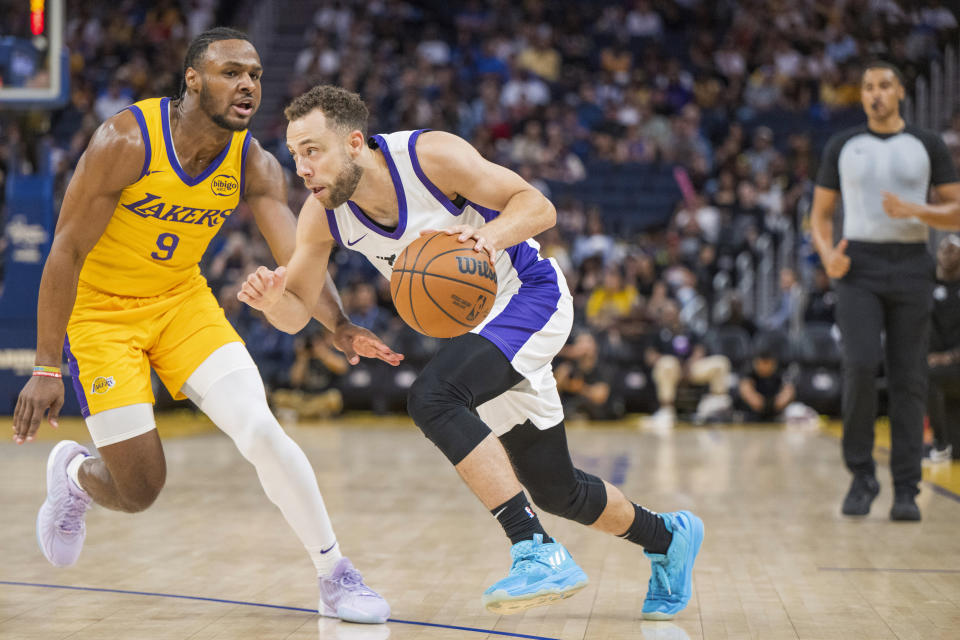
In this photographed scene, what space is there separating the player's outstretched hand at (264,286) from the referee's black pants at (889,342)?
3209 millimetres

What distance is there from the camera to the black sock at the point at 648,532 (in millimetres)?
3609

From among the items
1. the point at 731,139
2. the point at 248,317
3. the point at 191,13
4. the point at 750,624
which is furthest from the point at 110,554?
the point at 191,13

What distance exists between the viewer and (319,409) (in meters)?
12.9

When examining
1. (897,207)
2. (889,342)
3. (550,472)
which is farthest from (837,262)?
(550,472)

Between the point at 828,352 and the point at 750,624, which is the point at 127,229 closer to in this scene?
the point at 750,624

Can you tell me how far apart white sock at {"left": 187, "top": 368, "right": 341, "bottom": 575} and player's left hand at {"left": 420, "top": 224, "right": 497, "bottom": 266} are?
0.89m

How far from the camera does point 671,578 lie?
3617 millimetres

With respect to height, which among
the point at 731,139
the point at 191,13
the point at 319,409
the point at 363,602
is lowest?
the point at 319,409

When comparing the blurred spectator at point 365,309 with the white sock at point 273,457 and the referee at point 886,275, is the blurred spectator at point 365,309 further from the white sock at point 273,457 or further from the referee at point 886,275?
the white sock at point 273,457

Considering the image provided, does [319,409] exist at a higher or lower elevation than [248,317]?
lower

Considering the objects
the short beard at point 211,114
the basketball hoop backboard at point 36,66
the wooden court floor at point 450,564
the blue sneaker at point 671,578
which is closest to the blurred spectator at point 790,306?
the wooden court floor at point 450,564

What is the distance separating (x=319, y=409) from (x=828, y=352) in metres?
5.66

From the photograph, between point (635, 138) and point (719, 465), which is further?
point (635, 138)

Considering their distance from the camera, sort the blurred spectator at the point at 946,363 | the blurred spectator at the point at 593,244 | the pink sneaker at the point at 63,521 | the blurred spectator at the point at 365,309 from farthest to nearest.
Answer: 1. the blurred spectator at the point at 593,244
2. the blurred spectator at the point at 365,309
3. the blurred spectator at the point at 946,363
4. the pink sneaker at the point at 63,521
